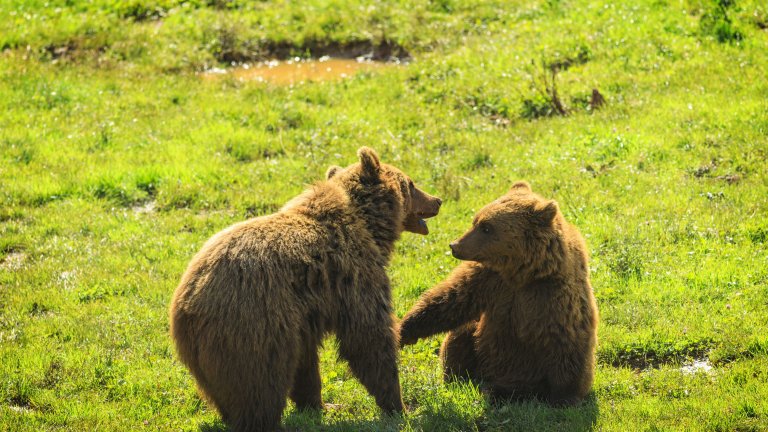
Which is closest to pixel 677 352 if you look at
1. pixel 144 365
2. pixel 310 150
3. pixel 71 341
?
pixel 144 365

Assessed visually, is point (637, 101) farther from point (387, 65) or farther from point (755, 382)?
point (755, 382)

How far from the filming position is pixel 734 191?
11242 mm

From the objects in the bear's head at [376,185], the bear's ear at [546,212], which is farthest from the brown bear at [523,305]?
the bear's head at [376,185]

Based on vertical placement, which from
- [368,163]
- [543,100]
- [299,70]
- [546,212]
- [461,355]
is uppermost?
[368,163]

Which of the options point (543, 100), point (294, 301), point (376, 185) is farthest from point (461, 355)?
point (543, 100)

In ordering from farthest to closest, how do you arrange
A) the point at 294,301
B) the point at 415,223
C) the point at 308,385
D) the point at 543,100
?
1. the point at 543,100
2. the point at 415,223
3. the point at 308,385
4. the point at 294,301

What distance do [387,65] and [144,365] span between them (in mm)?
9522

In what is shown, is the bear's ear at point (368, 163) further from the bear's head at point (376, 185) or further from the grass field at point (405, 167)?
the grass field at point (405, 167)

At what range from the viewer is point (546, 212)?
25.6 ft

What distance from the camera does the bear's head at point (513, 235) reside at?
7.84 metres

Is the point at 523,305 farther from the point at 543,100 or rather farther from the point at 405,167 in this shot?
the point at 543,100

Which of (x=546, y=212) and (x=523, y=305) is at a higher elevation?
(x=546, y=212)

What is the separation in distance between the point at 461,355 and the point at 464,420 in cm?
113

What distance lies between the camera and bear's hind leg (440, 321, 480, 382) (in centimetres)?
838
